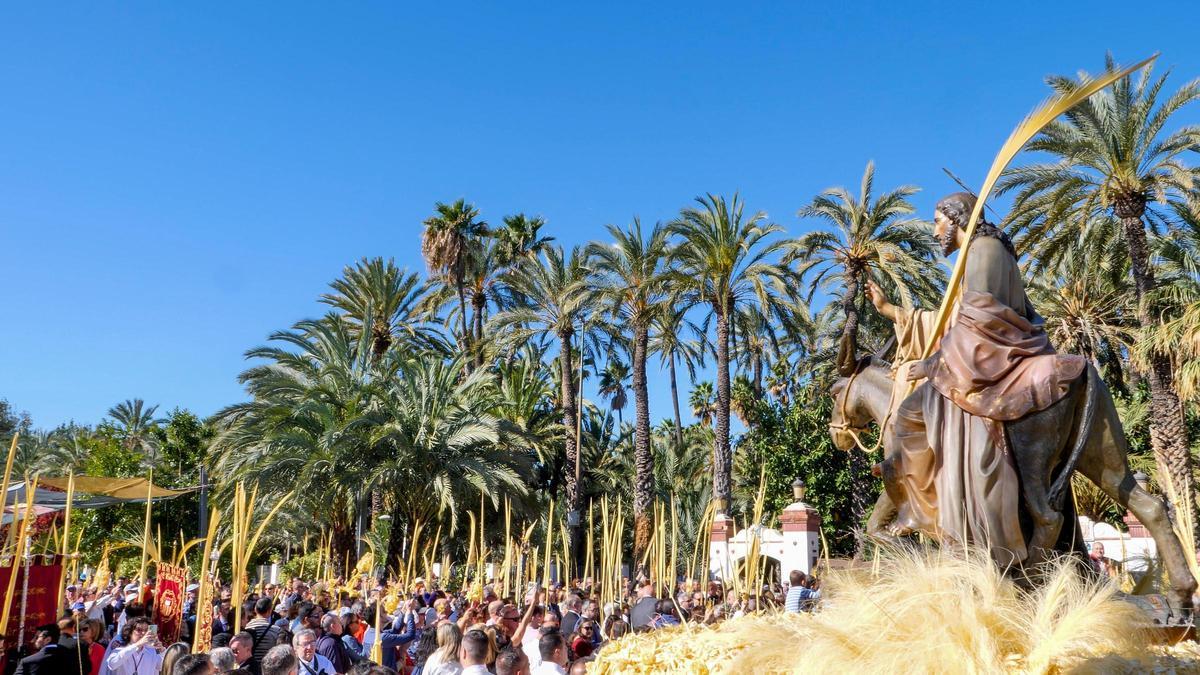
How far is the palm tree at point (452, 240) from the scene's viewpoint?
1441 inches

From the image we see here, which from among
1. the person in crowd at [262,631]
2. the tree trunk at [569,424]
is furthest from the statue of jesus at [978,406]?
the tree trunk at [569,424]

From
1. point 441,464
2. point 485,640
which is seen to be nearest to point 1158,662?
point 485,640

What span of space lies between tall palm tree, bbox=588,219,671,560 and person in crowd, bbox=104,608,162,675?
67.3 feet

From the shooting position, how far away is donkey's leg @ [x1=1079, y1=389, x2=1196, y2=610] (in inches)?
180

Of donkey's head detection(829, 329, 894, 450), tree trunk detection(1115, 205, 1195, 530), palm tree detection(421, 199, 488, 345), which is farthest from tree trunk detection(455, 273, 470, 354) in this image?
donkey's head detection(829, 329, 894, 450)

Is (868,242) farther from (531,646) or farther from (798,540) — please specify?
(531,646)

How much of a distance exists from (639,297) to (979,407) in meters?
24.4

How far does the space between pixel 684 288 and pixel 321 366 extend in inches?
411

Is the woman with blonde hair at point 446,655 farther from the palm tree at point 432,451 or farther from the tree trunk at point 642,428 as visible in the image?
the tree trunk at point 642,428

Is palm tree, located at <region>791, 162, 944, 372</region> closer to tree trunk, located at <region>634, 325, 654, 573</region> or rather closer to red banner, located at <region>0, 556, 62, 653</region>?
tree trunk, located at <region>634, 325, 654, 573</region>

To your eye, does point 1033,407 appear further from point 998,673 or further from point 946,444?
point 998,673

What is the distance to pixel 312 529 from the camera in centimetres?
3203

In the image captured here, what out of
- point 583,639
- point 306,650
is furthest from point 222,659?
point 583,639

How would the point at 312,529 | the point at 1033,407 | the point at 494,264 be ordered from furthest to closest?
the point at 494,264 → the point at 312,529 → the point at 1033,407
